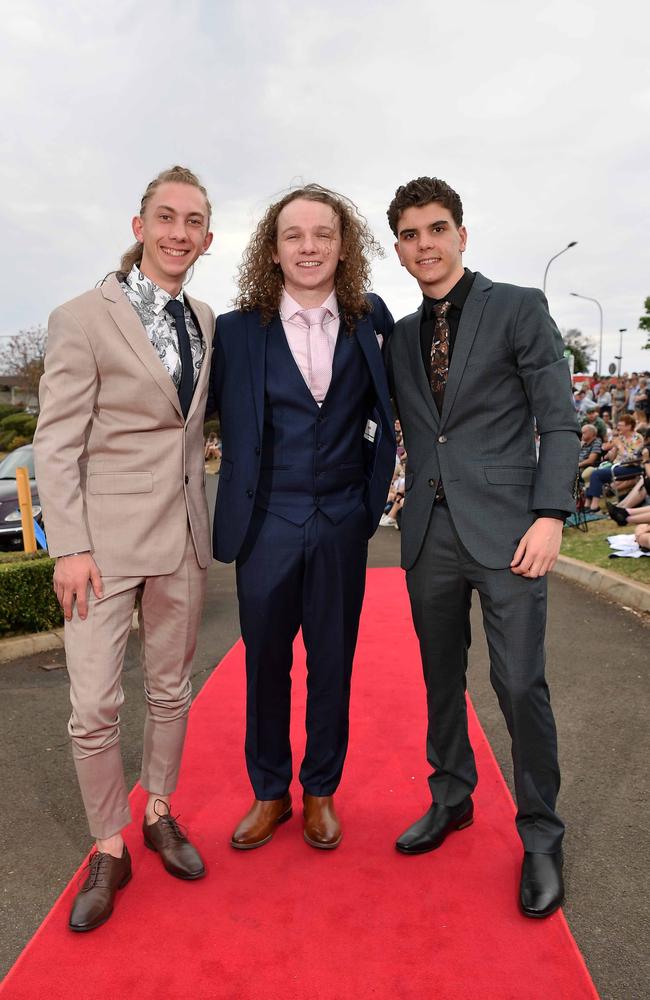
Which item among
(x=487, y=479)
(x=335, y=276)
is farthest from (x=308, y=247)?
(x=487, y=479)

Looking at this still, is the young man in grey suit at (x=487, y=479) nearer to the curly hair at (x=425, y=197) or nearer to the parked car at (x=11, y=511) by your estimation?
the curly hair at (x=425, y=197)

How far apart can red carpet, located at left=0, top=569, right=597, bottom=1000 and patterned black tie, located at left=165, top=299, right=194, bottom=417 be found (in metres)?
1.67

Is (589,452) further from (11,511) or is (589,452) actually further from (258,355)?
(258,355)

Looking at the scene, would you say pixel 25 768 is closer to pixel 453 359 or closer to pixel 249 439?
pixel 249 439

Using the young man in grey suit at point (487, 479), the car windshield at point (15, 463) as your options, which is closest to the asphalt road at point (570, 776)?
the young man in grey suit at point (487, 479)

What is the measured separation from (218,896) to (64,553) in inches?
50.4

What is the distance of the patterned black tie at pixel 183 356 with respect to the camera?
2705 millimetres

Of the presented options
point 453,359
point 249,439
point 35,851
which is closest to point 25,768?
point 35,851

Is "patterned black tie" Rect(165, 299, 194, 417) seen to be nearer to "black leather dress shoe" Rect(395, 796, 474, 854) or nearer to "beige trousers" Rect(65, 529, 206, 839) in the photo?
"beige trousers" Rect(65, 529, 206, 839)

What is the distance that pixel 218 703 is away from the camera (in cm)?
451

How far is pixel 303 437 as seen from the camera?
9.06 ft

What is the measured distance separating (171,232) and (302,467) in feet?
3.09

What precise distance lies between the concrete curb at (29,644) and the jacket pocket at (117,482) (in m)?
3.14

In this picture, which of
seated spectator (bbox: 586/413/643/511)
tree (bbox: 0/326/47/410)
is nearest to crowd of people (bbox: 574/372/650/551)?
seated spectator (bbox: 586/413/643/511)
